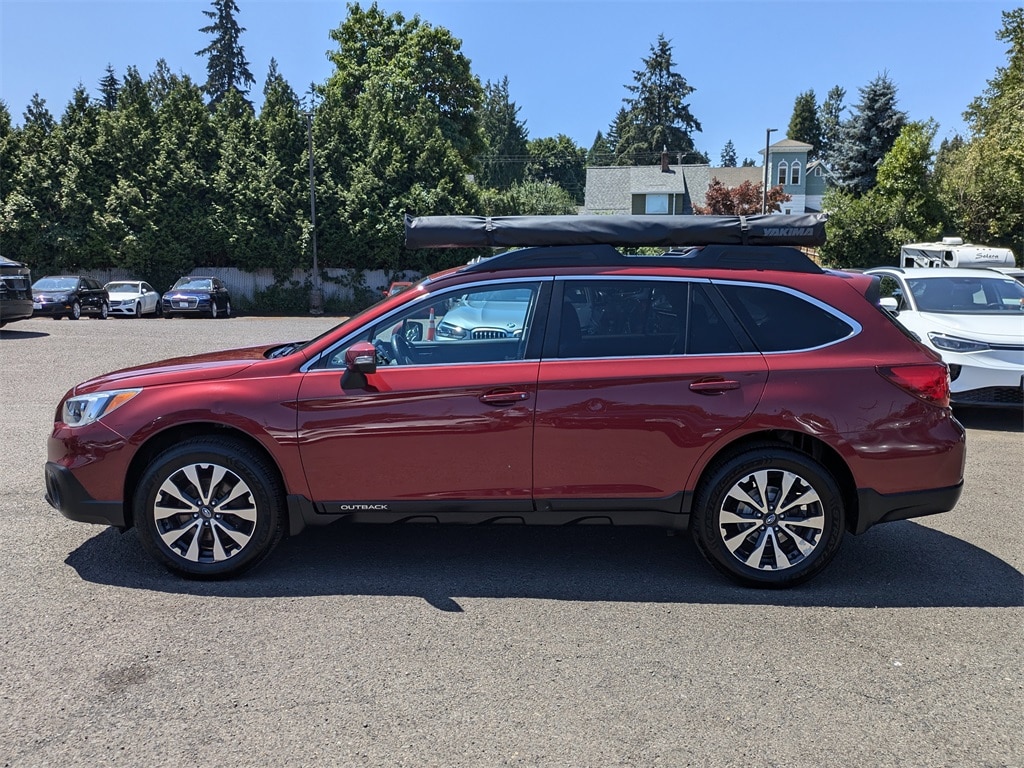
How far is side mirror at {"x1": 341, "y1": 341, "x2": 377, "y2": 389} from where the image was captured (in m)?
4.45

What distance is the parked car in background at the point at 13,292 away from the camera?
18203 mm

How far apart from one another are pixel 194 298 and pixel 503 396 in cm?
2871

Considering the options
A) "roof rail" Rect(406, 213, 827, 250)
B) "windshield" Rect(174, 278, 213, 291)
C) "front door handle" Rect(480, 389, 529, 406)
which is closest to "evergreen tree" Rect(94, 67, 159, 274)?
"windshield" Rect(174, 278, 213, 291)

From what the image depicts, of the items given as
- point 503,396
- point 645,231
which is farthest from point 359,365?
point 645,231

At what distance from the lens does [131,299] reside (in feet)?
98.5

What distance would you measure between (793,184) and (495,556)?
218 feet

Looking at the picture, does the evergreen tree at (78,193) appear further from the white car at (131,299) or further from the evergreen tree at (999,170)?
the evergreen tree at (999,170)

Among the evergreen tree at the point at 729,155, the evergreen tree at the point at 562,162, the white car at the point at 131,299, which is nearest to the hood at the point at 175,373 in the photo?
the white car at the point at 131,299

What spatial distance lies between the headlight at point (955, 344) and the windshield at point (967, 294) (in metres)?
0.93

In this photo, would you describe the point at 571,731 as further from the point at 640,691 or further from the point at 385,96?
the point at 385,96

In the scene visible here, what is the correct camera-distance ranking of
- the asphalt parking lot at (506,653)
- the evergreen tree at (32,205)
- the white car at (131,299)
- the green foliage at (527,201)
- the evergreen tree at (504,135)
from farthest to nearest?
the evergreen tree at (504,135) < the green foliage at (527,201) < the evergreen tree at (32,205) < the white car at (131,299) < the asphalt parking lot at (506,653)

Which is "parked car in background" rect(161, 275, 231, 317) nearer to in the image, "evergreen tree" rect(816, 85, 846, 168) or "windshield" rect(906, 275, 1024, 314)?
"windshield" rect(906, 275, 1024, 314)

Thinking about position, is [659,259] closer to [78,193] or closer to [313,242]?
[313,242]

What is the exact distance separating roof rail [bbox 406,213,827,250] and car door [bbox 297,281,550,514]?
769 mm
